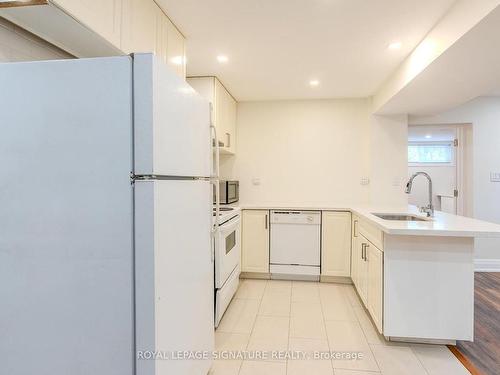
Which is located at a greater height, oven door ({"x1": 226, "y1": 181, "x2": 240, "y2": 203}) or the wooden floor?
oven door ({"x1": 226, "y1": 181, "x2": 240, "y2": 203})

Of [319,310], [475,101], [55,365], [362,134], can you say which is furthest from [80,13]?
[475,101]

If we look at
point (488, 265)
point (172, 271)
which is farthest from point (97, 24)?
point (488, 265)

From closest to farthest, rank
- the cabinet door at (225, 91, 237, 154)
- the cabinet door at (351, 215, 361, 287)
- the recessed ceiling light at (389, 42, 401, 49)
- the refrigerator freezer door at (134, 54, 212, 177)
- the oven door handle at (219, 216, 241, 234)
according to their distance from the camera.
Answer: the refrigerator freezer door at (134, 54, 212, 177) → the recessed ceiling light at (389, 42, 401, 49) → the oven door handle at (219, 216, 241, 234) → the cabinet door at (351, 215, 361, 287) → the cabinet door at (225, 91, 237, 154)

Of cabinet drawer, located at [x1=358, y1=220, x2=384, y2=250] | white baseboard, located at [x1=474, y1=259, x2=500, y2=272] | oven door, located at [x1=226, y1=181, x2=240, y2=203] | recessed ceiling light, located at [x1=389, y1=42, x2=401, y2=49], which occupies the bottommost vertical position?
white baseboard, located at [x1=474, y1=259, x2=500, y2=272]

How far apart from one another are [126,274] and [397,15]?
2.26 metres

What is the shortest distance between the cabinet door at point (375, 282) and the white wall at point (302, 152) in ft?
5.11

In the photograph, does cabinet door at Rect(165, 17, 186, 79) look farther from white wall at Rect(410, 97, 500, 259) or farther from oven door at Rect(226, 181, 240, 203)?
white wall at Rect(410, 97, 500, 259)

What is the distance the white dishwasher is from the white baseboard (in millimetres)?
2174

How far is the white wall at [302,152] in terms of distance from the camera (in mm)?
4078

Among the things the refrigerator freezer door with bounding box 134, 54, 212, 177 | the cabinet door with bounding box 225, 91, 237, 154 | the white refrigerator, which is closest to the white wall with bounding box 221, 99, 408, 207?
the cabinet door with bounding box 225, 91, 237, 154

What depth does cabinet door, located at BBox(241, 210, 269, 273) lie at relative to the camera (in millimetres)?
3678

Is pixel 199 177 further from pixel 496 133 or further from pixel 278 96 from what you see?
pixel 496 133

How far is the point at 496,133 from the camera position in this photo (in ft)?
12.8

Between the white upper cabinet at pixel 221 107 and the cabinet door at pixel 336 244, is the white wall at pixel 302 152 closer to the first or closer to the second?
the white upper cabinet at pixel 221 107
